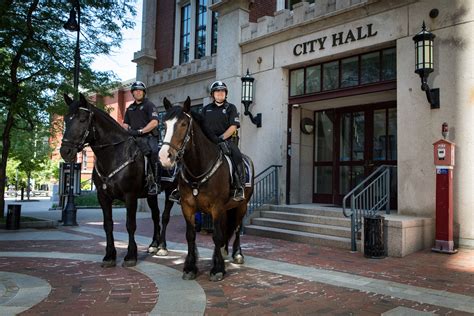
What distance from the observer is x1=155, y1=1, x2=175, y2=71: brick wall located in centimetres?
1725

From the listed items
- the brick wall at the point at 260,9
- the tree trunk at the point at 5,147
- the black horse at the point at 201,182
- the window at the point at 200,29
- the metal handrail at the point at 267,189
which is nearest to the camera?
the black horse at the point at 201,182

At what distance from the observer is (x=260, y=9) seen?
44.3 ft

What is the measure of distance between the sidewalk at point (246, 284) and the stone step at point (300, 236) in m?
0.37

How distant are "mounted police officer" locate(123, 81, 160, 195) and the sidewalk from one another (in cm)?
152

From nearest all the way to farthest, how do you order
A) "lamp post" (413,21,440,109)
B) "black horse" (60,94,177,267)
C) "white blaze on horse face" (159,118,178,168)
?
"white blaze on horse face" (159,118,178,168) → "black horse" (60,94,177,267) → "lamp post" (413,21,440,109)

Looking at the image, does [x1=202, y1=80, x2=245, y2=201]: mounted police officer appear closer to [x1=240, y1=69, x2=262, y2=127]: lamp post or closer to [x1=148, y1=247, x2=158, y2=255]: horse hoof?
[x1=148, y1=247, x2=158, y2=255]: horse hoof

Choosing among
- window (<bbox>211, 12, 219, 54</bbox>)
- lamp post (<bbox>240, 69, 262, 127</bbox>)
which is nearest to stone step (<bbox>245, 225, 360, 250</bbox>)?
lamp post (<bbox>240, 69, 262, 127</bbox>)

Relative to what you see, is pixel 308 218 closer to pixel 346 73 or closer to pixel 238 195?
pixel 346 73

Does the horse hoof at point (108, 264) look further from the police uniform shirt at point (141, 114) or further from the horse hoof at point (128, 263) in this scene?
the police uniform shirt at point (141, 114)

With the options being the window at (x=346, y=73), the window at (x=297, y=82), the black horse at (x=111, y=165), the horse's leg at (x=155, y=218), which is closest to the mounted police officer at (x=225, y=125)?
the black horse at (x=111, y=165)

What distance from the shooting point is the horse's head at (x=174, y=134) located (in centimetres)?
466

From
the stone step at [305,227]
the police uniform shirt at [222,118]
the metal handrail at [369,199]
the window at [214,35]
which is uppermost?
the window at [214,35]

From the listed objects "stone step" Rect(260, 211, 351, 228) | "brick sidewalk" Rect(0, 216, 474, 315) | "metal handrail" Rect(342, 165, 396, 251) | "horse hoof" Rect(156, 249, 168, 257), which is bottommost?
"brick sidewalk" Rect(0, 216, 474, 315)

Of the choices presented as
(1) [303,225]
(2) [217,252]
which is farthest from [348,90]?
(2) [217,252]
